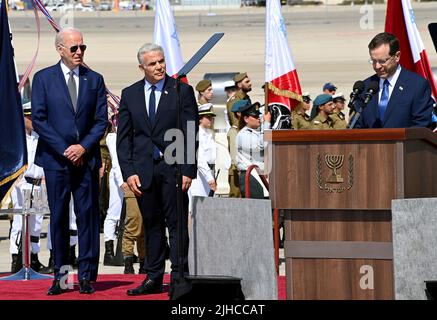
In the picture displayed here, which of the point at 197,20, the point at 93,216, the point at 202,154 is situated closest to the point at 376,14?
the point at 197,20

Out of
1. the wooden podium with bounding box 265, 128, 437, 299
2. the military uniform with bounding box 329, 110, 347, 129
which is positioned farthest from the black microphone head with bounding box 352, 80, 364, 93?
the military uniform with bounding box 329, 110, 347, 129

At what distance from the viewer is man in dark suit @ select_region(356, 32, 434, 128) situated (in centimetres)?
814

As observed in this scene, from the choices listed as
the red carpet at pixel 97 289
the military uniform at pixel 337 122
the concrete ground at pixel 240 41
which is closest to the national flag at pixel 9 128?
the red carpet at pixel 97 289

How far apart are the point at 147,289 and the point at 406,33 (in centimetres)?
483

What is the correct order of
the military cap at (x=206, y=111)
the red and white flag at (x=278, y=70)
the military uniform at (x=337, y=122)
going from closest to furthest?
the military cap at (x=206, y=111) → the red and white flag at (x=278, y=70) → the military uniform at (x=337, y=122)

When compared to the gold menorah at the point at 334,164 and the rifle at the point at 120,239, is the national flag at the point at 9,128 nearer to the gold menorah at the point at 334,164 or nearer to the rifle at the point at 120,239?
the rifle at the point at 120,239

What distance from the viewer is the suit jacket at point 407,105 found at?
816 cm

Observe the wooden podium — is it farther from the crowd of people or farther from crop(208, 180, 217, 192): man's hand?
crop(208, 180, 217, 192): man's hand

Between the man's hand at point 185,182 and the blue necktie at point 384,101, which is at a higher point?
the blue necktie at point 384,101

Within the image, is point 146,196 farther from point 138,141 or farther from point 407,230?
point 407,230

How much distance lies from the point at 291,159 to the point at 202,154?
5581 mm

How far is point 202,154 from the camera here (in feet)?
42.7

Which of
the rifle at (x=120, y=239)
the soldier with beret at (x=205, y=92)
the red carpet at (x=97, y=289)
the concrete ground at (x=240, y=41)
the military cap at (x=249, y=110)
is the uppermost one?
the concrete ground at (x=240, y=41)

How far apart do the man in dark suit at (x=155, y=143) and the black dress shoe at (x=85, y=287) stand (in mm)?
295
